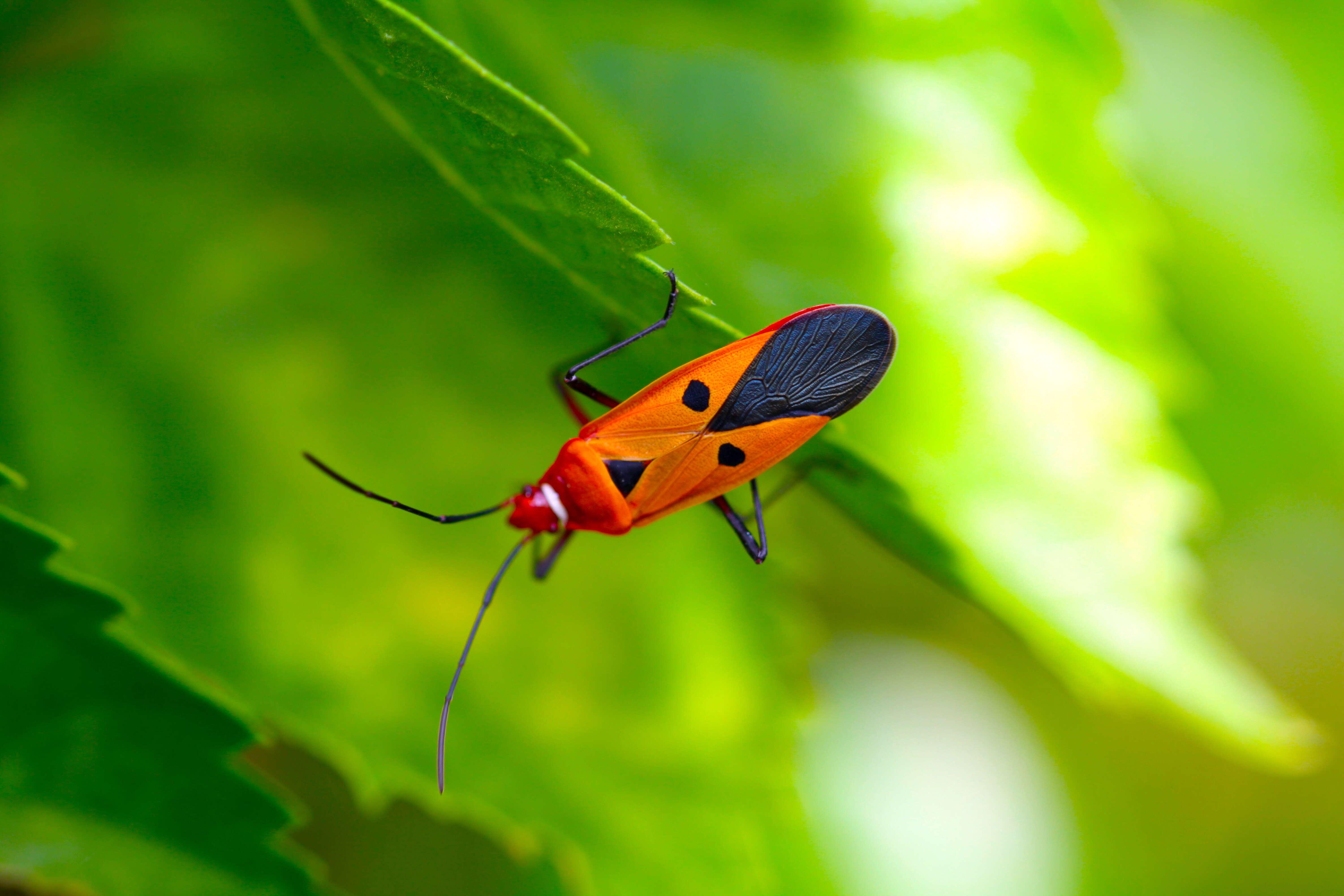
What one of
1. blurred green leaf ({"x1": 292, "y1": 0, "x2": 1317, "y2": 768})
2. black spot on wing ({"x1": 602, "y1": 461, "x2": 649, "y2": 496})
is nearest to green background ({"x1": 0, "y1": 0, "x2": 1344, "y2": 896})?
blurred green leaf ({"x1": 292, "y1": 0, "x2": 1317, "y2": 768})

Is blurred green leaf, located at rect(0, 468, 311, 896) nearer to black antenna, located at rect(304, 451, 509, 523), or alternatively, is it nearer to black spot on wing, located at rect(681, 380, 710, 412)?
black antenna, located at rect(304, 451, 509, 523)

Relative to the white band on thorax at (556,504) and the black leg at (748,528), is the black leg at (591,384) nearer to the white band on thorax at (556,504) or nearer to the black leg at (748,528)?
the white band on thorax at (556,504)

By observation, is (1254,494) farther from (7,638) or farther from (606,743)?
(7,638)

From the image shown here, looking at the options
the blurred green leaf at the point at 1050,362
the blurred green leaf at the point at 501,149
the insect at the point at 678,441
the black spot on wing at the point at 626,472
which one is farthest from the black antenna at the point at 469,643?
the blurred green leaf at the point at 501,149

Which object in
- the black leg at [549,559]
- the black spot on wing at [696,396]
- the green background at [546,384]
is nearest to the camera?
the green background at [546,384]

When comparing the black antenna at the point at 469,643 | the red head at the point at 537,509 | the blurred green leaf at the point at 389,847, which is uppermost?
the red head at the point at 537,509

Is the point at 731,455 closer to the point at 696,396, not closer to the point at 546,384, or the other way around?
the point at 696,396

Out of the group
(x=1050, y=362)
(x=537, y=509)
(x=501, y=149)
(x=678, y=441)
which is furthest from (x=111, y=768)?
(x=1050, y=362)
